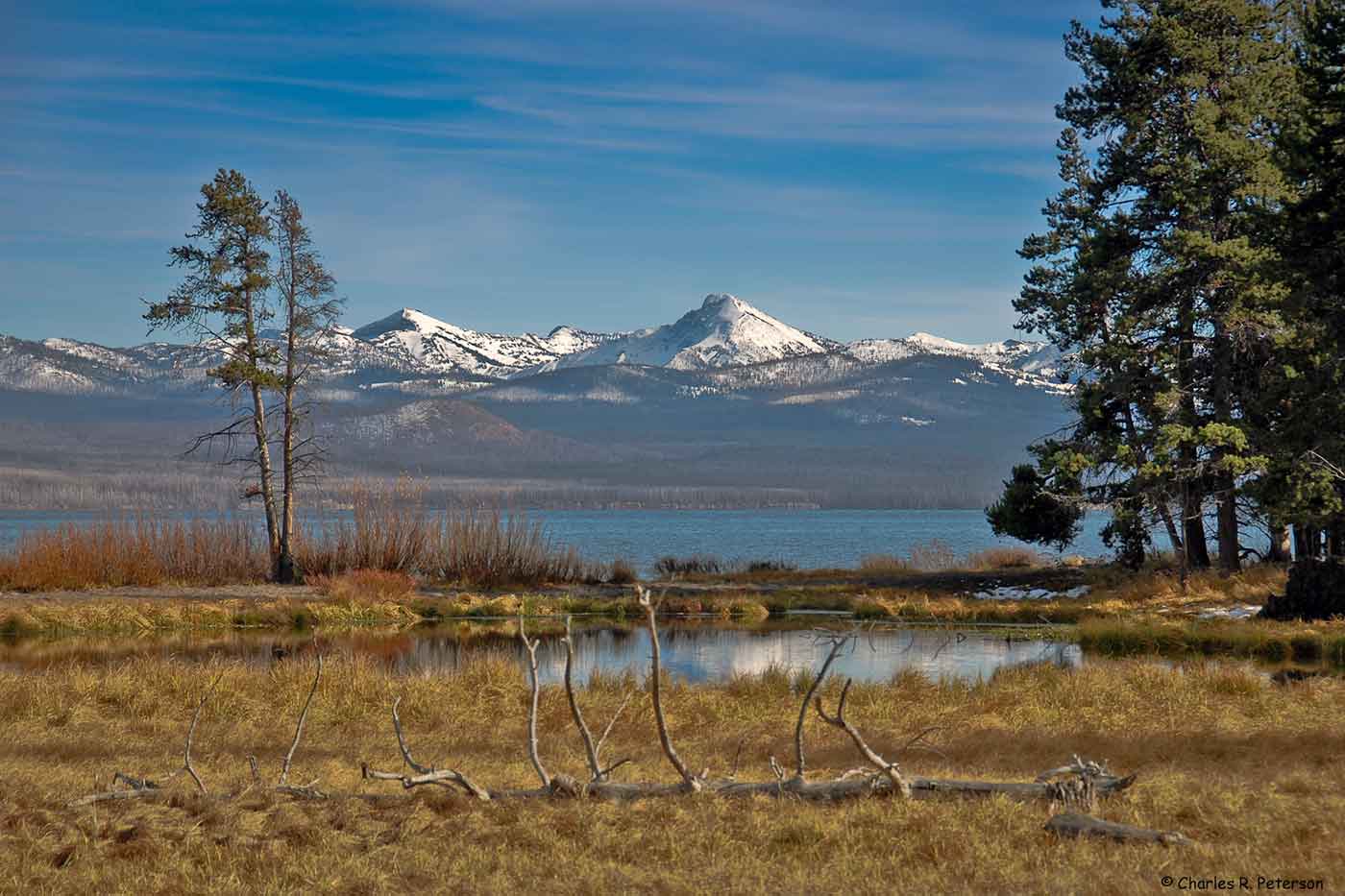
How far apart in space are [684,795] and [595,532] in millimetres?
96113

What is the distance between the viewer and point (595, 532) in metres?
106

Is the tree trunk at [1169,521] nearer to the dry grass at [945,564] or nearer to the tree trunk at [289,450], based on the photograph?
the dry grass at [945,564]

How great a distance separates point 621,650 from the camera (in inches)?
986

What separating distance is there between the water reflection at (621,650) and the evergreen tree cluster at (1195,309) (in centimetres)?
690

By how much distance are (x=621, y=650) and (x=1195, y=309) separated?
1732cm

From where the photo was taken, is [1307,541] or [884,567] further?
[884,567]

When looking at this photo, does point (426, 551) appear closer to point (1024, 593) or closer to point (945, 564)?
point (1024, 593)

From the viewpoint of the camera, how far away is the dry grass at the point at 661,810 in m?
7.94

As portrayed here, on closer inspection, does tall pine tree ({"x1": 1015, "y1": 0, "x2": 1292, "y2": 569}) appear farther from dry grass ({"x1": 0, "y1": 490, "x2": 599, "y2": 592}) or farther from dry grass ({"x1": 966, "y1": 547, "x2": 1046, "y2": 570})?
dry grass ({"x1": 0, "y1": 490, "x2": 599, "y2": 592})

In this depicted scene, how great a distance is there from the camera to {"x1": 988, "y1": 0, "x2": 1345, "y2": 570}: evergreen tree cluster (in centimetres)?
2792

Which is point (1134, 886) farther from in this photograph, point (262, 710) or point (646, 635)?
point (646, 635)

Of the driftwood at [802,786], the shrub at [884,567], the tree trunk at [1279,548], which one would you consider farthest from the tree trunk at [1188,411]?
the driftwood at [802,786]

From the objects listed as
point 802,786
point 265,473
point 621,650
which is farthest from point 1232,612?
point 265,473

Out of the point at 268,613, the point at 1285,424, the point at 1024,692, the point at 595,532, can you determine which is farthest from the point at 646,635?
the point at 595,532
